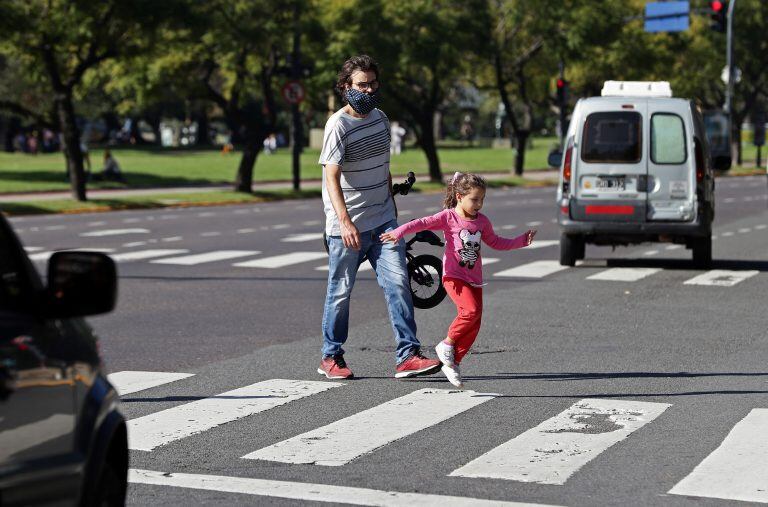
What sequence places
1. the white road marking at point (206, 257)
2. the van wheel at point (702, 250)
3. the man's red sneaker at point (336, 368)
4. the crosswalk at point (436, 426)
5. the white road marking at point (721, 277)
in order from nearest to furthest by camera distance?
1. the crosswalk at point (436, 426)
2. the man's red sneaker at point (336, 368)
3. the white road marking at point (721, 277)
4. the van wheel at point (702, 250)
5. the white road marking at point (206, 257)

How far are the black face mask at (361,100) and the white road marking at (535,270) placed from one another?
8.02 meters

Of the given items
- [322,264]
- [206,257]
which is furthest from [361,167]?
[206,257]

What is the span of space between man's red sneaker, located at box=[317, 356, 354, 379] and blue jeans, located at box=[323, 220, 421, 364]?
2.0 inches

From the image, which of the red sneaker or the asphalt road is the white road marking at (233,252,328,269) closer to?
the asphalt road

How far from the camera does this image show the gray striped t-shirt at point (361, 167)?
8.98 meters

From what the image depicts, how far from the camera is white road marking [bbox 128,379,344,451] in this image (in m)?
7.43

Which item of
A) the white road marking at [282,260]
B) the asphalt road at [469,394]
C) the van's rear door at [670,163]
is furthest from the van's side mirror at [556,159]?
the white road marking at [282,260]

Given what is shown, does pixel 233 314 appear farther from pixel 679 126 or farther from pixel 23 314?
pixel 23 314

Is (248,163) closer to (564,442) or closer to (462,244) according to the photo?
(462,244)

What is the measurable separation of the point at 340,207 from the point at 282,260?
1047cm

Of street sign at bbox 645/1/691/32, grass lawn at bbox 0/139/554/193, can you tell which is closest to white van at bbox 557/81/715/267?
grass lawn at bbox 0/139/554/193

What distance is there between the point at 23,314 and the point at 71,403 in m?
0.26

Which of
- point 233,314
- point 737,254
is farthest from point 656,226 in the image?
point 233,314

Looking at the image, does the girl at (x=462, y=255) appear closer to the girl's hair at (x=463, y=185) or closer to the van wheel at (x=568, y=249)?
the girl's hair at (x=463, y=185)
